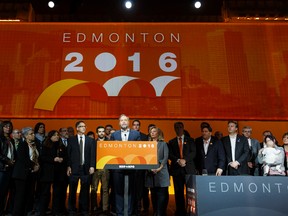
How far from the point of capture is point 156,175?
483 cm

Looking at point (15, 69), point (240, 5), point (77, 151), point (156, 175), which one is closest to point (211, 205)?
point (156, 175)

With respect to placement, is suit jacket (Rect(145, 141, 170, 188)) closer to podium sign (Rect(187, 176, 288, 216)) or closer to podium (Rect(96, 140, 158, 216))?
podium sign (Rect(187, 176, 288, 216))

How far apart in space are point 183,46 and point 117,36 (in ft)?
4.77

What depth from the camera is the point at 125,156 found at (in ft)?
12.1

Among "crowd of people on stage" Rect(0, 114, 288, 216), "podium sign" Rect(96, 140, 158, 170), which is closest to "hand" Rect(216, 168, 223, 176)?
"crowd of people on stage" Rect(0, 114, 288, 216)

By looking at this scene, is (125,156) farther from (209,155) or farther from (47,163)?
(209,155)

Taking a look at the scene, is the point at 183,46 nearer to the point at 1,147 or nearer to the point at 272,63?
the point at 272,63

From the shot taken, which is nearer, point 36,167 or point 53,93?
point 36,167

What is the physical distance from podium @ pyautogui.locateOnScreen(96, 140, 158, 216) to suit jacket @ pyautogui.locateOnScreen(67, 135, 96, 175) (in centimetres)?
131

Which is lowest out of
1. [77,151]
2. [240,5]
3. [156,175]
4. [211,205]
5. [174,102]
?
[211,205]

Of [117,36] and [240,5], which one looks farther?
[240,5]

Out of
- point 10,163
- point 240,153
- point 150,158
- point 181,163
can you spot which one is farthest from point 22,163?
point 240,153

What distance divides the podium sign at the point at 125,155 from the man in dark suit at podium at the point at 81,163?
4.19 feet

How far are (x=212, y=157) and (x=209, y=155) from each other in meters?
0.06
